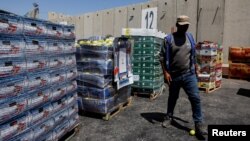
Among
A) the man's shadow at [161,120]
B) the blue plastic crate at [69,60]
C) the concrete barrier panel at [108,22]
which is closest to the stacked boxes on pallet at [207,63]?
the man's shadow at [161,120]

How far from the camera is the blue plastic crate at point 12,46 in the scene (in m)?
3.32

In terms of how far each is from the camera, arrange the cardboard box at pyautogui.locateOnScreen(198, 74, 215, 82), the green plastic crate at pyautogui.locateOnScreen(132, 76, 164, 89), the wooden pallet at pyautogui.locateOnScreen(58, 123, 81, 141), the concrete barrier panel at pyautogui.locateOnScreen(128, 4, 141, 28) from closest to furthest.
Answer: the wooden pallet at pyautogui.locateOnScreen(58, 123, 81, 141) → the green plastic crate at pyautogui.locateOnScreen(132, 76, 164, 89) → the cardboard box at pyautogui.locateOnScreen(198, 74, 215, 82) → the concrete barrier panel at pyautogui.locateOnScreen(128, 4, 141, 28)

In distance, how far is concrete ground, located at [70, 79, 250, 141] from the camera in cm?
527

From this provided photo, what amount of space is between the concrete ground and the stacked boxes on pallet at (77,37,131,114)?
1.33ft

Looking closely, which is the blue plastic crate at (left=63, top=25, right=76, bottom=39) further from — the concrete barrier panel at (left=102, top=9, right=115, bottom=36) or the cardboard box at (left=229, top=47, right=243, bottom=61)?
the concrete barrier panel at (left=102, top=9, right=115, bottom=36)

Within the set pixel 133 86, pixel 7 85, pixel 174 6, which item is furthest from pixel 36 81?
pixel 174 6

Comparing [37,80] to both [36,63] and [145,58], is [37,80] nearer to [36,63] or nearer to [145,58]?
[36,63]

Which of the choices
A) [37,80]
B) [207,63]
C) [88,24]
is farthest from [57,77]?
[88,24]

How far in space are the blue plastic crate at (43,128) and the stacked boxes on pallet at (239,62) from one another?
10288 millimetres

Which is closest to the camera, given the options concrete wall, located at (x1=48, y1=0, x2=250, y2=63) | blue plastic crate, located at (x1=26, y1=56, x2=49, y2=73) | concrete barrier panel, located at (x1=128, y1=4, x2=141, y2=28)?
blue plastic crate, located at (x1=26, y1=56, x2=49, y2=73)

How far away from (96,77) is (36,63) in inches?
89.2

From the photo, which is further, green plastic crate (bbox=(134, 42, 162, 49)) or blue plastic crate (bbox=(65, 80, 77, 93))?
green plastic crate (bbox=(134, 42, 162, 49))

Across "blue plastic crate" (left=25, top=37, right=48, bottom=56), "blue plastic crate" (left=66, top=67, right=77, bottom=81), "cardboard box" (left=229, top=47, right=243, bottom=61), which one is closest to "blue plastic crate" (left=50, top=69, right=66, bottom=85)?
"blue plastic crate" (left=66, top=67, right=77, bottom=81)

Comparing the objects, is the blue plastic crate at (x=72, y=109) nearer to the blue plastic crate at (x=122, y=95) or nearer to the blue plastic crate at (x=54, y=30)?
the blue plastic crate at (x=54, y=30)
